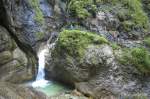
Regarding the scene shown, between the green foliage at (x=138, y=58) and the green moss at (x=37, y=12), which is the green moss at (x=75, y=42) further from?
the green moss at (x=37, y=12)

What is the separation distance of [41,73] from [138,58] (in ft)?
12.9

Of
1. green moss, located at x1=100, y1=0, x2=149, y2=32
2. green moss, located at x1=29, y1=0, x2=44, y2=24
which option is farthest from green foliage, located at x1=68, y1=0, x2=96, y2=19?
green moss, located at x1=29, y1=0, x2=44, y2=24

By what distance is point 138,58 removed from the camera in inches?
470

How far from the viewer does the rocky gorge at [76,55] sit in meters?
11.7

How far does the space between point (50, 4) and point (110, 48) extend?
417 cm

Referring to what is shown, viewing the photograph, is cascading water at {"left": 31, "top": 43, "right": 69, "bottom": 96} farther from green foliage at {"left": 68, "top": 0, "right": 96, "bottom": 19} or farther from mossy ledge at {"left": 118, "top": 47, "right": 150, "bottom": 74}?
mossy ledge at {"left": 118, "top": 47, "right": 150, "bottom": 74}

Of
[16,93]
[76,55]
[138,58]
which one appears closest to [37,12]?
[76,55]

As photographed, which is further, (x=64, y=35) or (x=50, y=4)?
(x=50, y=4)

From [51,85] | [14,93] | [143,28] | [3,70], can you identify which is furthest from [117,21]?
[14,93]

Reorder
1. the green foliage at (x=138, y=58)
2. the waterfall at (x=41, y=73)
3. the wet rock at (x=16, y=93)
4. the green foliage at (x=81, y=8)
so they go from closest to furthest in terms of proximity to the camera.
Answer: the wet rock at (x=16, y=93) < the green foliage at (x=138, y=58) < the waterfall at (x=41, y=73) < the green foliage at (x=81, y=8)

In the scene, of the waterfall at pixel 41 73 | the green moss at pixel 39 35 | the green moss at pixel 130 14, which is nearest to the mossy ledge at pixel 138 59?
the green moss at pixel 130 14

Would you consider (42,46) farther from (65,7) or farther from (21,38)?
(65,7)

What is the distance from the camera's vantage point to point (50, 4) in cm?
1496

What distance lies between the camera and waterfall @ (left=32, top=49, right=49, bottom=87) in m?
12.5
